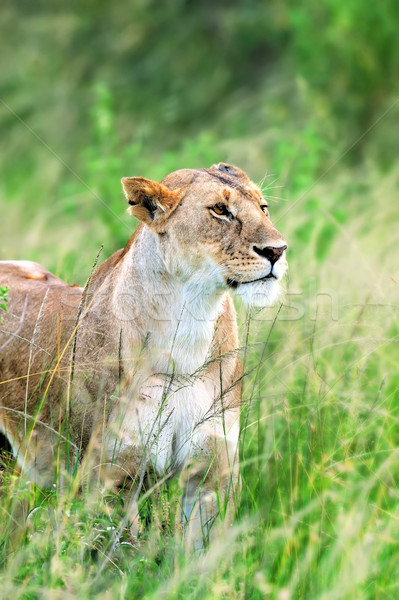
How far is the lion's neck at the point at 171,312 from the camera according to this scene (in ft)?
11.6

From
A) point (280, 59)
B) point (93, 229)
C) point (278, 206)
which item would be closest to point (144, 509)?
point (278, 206)

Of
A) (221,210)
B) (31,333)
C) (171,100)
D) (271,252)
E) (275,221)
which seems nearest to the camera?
(271,252)

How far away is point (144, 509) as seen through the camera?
135 inches

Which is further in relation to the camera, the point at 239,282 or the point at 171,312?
the point at 171,312

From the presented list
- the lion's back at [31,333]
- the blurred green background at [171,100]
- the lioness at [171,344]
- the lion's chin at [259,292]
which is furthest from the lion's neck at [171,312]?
the blurred green background at [171,100]

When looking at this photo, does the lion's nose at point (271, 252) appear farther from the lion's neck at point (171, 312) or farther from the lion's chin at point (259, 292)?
the lion's neck at point (171, 312)

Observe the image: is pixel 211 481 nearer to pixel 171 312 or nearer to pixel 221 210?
pixel 171 312

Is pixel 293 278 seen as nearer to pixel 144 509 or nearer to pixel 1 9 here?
pixel 144 509

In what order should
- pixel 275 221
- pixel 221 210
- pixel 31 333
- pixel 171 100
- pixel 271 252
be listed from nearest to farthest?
1. pixel 271 252
2. pixel 221 210
3. pixel 31 333
4. pixel 275 221
5. pixel 171 100

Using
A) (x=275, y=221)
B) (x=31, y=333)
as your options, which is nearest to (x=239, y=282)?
(x=31, y=333)

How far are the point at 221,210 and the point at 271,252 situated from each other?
287 mm

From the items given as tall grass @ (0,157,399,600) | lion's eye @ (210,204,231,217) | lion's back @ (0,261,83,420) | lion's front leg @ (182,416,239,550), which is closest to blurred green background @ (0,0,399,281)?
lion's back @ (0,261,83,420)

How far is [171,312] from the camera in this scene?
3561 millimetres

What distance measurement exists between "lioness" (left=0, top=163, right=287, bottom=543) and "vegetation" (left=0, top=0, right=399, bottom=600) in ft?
0.51
